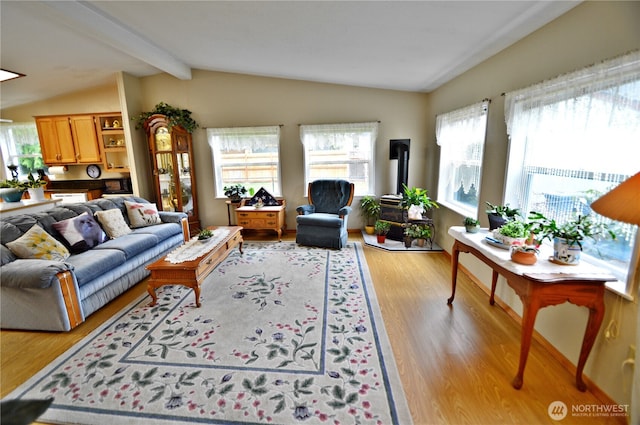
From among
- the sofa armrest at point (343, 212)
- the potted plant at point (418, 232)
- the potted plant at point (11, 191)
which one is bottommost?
the potted plant at point (418, 232)

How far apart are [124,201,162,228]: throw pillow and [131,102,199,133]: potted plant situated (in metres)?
1.39

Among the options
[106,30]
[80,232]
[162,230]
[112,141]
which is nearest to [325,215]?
[162,230]

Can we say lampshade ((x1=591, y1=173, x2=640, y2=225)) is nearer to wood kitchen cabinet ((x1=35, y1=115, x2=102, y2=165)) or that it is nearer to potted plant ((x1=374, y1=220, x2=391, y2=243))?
potted plant ((x1=374, y1=220, x2=391, y2=243))

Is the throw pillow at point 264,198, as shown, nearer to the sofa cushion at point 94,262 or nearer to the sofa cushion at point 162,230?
the sofa cushion at point 162,230

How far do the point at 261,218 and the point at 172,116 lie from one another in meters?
2.15

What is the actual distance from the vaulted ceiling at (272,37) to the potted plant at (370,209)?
5.97ft

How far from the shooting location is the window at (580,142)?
4.89 ft

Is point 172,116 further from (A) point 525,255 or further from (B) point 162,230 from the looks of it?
(A) point 525,255

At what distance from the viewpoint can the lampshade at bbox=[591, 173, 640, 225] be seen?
1074 mm

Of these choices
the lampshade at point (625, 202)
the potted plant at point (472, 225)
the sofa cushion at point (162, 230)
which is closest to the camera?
→ the lampshade at point (625, 202)

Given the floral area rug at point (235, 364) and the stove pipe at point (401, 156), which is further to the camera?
the stove pipe at point (401, 156)

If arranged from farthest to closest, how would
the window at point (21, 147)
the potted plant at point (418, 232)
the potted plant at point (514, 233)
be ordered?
the window at point (21, 147) → the potted plant at point (418, 232) → the potted plant at point (514, 233)

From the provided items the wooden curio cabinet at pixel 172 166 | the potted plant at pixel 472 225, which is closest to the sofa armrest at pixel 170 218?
the wooden curio cabinet at pixel 172 166

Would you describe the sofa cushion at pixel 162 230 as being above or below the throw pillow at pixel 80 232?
below
